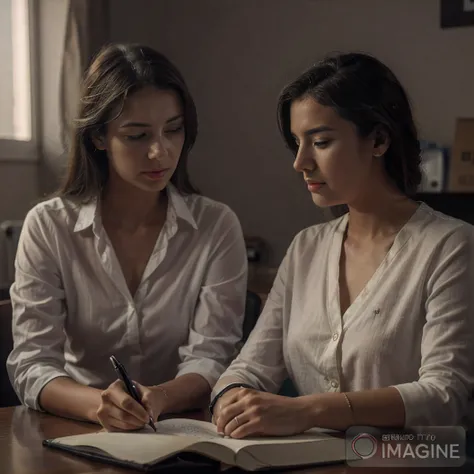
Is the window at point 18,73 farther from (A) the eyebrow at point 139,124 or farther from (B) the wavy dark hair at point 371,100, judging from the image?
(B) the wavy dark hair at point 371,100

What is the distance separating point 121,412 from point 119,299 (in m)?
0.50

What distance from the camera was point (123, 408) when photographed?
1464mm

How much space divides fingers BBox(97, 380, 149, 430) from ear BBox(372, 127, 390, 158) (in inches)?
24.0

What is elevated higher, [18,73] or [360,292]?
[18,73]

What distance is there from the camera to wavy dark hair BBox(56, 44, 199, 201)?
1.89m

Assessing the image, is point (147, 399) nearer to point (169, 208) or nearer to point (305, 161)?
point (305, 161)

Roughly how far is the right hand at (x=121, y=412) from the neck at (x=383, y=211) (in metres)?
0.52

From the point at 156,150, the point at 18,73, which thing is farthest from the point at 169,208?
the point at 18,73

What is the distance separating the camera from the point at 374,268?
1.60 m

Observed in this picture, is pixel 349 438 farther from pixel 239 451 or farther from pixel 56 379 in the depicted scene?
pixel 56 379

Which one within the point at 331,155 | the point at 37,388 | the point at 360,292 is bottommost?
the point at 37,388

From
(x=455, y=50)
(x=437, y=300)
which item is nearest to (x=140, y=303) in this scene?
(x=437, y=300)

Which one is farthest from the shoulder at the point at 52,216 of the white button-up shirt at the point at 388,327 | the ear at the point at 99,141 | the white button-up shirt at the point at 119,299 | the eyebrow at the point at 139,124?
the white button-up shirt at the point at 388,327

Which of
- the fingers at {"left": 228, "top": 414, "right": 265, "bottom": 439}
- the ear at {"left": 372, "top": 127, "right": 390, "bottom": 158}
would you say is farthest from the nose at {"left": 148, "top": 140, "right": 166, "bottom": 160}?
the fingers at {"left": 228, "top": 414, "right": 265, "bottom": 439}
